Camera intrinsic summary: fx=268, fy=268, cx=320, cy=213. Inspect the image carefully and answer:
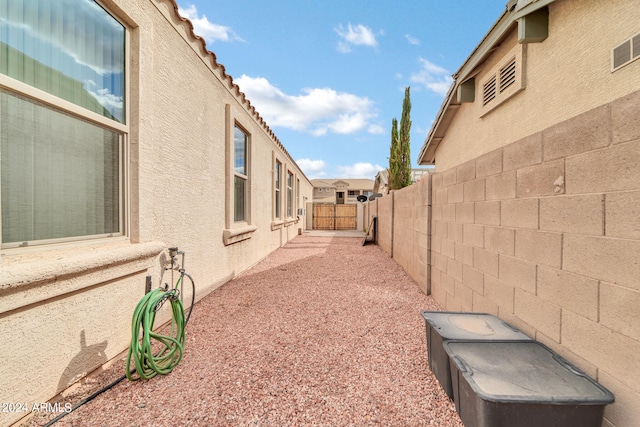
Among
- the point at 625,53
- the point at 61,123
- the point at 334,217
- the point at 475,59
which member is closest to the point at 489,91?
the point at 475,59

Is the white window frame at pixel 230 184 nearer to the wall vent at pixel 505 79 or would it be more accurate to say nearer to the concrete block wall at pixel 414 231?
the concrete block wall at pixel 414 231

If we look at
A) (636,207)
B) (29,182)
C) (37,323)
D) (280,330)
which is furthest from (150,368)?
(636,207)

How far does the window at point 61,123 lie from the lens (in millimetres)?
1895

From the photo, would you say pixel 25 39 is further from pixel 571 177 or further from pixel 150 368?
pixel 571 177

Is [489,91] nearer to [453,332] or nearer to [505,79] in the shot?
[505,79]

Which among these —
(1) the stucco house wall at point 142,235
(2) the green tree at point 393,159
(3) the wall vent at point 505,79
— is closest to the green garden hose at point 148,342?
(1) the stucco house wall at point 142,235

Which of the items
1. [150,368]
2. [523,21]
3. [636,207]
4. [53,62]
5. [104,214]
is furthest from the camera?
[523,21]

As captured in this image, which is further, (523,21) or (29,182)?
(523,21)

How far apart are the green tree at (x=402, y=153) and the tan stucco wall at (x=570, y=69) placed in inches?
410

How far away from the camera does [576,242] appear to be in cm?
174

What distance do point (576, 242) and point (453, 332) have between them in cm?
105

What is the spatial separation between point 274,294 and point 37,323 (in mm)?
3177

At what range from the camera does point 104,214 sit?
8.58ft

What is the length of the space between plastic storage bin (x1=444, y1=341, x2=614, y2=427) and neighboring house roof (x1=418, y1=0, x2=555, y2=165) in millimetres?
4435
